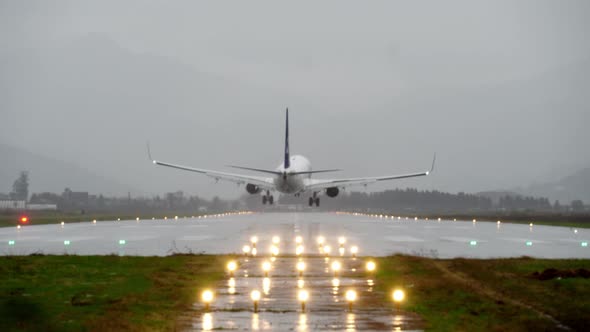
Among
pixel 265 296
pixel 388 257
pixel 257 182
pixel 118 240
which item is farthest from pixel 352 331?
pixel 257 182

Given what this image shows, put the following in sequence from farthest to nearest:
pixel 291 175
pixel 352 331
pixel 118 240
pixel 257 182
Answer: pixel 257 182, pixel 291 175, pixel 118 240, pixel 352 331

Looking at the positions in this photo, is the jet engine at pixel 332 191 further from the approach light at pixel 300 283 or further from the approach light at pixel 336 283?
the approach light at pixel 300 283

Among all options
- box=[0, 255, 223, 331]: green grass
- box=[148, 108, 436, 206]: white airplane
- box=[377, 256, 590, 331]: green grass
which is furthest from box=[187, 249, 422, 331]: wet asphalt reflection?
box=[148, 108, 436, 206]: white airplane

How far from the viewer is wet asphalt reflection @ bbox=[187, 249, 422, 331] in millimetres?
18422

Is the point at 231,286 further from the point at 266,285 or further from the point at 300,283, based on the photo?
the point at 300,283

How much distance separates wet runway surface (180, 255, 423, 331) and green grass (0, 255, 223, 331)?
39.6 inches

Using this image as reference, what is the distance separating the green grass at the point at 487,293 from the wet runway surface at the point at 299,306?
88cm

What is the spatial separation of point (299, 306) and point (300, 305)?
159 millimetres

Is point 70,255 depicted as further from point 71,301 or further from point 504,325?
point 504,325

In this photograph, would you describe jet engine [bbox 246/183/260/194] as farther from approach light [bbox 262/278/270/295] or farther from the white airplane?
approach light [bbox 262/278/270/295]

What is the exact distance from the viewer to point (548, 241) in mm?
54344

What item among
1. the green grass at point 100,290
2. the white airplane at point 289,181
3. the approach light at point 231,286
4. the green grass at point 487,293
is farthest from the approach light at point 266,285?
the white airplane at point 289,181

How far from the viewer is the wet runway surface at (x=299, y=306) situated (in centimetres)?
1838

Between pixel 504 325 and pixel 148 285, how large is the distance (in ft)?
44.0
